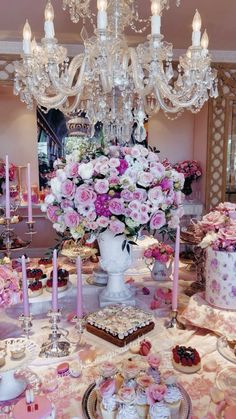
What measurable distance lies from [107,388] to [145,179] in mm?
744

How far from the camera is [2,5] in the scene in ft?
9.30

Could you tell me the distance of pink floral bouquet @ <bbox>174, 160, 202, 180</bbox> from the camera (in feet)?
14.6

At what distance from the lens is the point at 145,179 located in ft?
4.47

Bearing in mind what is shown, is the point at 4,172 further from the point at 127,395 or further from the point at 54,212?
the point at 127,395

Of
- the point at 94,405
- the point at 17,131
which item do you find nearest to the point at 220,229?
the point at 94,405

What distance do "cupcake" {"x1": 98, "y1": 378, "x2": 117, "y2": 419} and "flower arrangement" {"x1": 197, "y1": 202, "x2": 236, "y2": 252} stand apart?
69 cm

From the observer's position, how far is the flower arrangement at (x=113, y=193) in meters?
1.36

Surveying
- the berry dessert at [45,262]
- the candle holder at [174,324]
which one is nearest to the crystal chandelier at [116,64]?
the berry dessert at [45,262]

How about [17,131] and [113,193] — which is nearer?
[113,193]

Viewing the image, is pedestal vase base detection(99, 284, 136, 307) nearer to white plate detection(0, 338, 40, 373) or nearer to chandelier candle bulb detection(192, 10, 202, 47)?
white plate detection(0, 338, 40, 373)

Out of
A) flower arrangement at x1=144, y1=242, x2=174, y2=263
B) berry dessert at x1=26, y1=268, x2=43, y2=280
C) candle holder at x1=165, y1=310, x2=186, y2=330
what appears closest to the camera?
candle holder at x1=165, y1=310, x2=186, y2=330

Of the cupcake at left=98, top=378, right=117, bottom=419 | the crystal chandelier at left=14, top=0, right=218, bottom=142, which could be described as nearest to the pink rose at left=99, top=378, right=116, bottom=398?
the cupcake at left=98, top=378, right=117, bottom=419

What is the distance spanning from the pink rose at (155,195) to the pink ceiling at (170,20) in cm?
202

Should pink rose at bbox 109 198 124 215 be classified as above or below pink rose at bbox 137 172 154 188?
below
